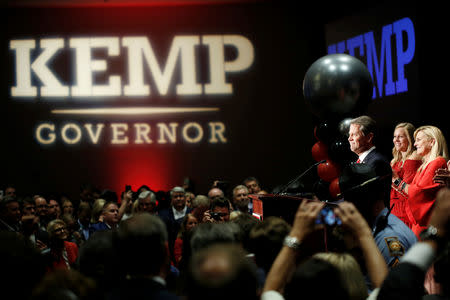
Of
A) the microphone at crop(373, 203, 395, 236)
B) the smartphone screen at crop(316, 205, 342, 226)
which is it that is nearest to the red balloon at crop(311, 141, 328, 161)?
the microphone at crop(373, 203, 395, 236)

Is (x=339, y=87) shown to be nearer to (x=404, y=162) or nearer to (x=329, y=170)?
(x=329, y=170)

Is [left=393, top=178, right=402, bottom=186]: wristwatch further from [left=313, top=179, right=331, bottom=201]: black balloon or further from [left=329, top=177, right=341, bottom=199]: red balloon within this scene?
[left=313, top=179, right=331, bottom=201]: black balloon

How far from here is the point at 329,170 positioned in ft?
15.9

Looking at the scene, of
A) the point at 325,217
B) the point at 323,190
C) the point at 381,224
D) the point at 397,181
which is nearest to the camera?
the point at 325,217

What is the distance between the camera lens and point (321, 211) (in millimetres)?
1844

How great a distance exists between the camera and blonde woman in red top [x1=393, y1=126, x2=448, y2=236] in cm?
455

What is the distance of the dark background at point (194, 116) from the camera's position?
383 inches

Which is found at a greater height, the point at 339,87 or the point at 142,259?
the point at 339,87

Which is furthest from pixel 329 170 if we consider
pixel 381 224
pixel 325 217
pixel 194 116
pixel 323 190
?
pixel 194 116

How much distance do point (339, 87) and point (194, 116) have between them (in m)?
5.57

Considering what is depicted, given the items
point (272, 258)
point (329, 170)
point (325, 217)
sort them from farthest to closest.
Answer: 1. point (329, 170)
2. point (272, 258)
3. point (325, 217)

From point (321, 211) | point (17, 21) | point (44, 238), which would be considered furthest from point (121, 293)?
point (17, 21)

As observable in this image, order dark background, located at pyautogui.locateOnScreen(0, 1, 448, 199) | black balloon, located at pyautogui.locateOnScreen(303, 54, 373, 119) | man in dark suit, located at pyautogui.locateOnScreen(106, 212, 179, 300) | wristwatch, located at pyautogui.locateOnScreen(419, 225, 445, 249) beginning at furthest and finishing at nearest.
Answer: dark background, located at pyautogui.locateOnScreen(0, 1, 448, 199)
black balloon, located at pyautogui.locateOnScreen(303, 54, 373, 119)
man in dark suit, located at pyautogui.locateOnScreen(106, 212, 179, 300)
wristwatch, located at pyautogui.locateOnScreen(419, 225, 445, 249)

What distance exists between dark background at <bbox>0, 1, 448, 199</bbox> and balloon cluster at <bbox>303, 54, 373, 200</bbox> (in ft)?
16.2
